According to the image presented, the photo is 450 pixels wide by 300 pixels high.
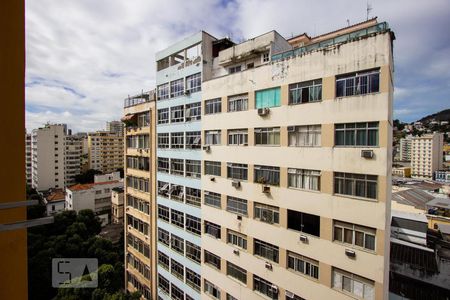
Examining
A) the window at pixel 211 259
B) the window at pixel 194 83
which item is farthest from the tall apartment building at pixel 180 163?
the window at pixel 211 259

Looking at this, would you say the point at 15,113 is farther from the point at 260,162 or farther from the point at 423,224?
the point at 423,224

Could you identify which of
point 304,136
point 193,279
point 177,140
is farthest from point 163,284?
point 304,136

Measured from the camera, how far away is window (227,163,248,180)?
37.9ft

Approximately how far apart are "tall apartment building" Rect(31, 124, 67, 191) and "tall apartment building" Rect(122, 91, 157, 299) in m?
48.2

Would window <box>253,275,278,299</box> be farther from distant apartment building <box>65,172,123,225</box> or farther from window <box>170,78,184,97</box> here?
distant apartment building <box>65,172,123,225</box>

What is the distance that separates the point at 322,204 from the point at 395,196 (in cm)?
2605

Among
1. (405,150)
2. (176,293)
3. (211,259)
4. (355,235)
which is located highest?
(405,150)

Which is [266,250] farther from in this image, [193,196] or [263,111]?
[263,111]

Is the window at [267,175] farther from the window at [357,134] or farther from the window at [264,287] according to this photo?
the window at [264,287]

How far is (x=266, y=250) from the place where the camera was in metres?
10.6

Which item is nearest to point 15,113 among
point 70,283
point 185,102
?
point 185,102

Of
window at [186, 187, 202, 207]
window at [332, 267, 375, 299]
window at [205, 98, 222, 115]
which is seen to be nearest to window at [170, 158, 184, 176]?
window at [186, 187, 202, 207]

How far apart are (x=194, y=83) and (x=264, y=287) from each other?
11.7 meters

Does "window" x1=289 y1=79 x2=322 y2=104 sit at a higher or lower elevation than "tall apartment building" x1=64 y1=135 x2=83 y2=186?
higher
